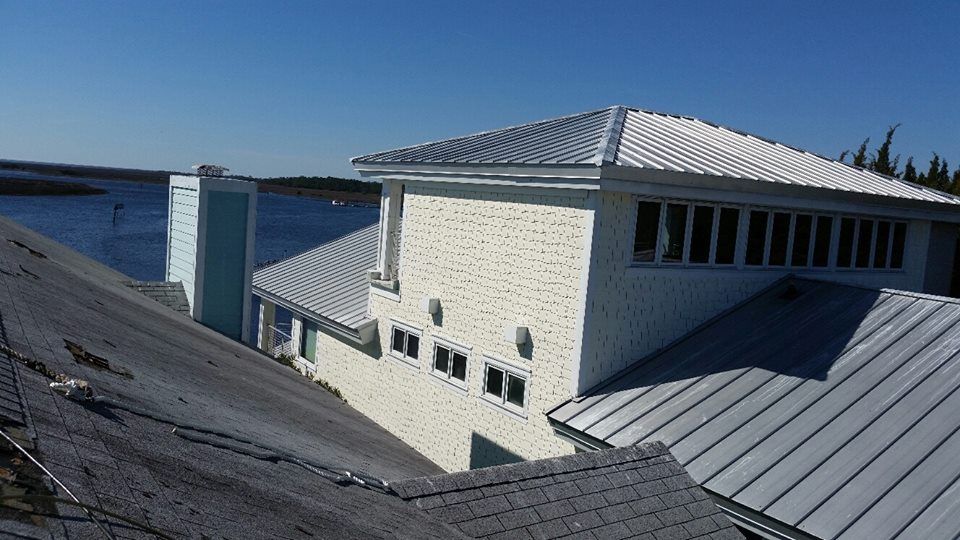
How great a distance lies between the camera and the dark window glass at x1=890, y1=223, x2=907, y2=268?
15.3m

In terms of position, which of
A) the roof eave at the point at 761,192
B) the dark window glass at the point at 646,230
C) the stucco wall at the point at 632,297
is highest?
the roof eave at the point at 761,192

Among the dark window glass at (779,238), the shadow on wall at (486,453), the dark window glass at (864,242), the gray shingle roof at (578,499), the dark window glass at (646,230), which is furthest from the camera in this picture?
the dark window glass at (864,242)

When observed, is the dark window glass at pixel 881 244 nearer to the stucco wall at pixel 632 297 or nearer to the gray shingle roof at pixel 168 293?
the stucco wall at pixel 632 297

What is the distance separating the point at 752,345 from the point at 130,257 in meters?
58.5

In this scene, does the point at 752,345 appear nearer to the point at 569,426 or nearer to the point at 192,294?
the point at 569,426

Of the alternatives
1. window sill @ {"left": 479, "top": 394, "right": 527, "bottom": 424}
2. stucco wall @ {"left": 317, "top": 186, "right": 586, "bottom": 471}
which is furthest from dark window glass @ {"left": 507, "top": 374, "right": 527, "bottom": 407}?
stucco wall @ {"left": 317, "top": 186, "right": 586, "bottom": 471}

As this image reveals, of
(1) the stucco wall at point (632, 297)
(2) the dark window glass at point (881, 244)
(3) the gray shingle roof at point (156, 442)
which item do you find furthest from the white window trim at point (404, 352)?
(2) the dark window glass at point (881, 244)

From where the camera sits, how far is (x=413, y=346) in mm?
15000

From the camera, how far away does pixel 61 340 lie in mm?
5918

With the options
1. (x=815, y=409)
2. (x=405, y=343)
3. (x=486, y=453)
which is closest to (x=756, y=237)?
(x=815, y=409)

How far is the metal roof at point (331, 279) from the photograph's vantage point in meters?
17.8

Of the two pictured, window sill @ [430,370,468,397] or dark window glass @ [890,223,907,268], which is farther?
dark window glass @ [890,223,907,268]

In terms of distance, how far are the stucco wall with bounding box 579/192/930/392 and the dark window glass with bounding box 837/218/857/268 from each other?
6.40 feet

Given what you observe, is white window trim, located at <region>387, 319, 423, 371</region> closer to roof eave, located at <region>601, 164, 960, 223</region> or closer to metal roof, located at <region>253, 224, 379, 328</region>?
metal roof, located at <region>253, 224, 379, 328</region>
